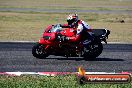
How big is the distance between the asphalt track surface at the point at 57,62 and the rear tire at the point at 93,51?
24 cm

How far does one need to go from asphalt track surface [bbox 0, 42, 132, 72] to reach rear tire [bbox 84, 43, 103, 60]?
24cm

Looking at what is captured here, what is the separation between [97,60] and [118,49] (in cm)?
351

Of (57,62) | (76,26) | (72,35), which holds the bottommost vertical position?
(57,62)

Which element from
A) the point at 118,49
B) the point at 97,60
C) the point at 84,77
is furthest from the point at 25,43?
the point at 84,77

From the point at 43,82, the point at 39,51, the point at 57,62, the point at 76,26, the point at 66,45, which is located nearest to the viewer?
the point at 43,82

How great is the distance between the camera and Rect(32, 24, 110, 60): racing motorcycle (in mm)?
17844

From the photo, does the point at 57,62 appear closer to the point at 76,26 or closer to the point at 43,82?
the point at 76,26

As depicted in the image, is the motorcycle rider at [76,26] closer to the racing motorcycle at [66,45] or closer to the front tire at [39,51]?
the racing motorcycle at [66,45]

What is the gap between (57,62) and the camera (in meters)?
16.9

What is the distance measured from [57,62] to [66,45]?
1.32 m

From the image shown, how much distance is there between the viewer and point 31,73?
14.0m

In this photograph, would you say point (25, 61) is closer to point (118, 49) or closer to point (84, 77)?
point (118, 49)

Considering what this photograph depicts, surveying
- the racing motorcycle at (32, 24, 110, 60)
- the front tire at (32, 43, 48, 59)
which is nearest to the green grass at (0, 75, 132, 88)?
the front tire at (32, 43, 48, 59)

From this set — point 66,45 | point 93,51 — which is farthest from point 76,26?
point 93,51
